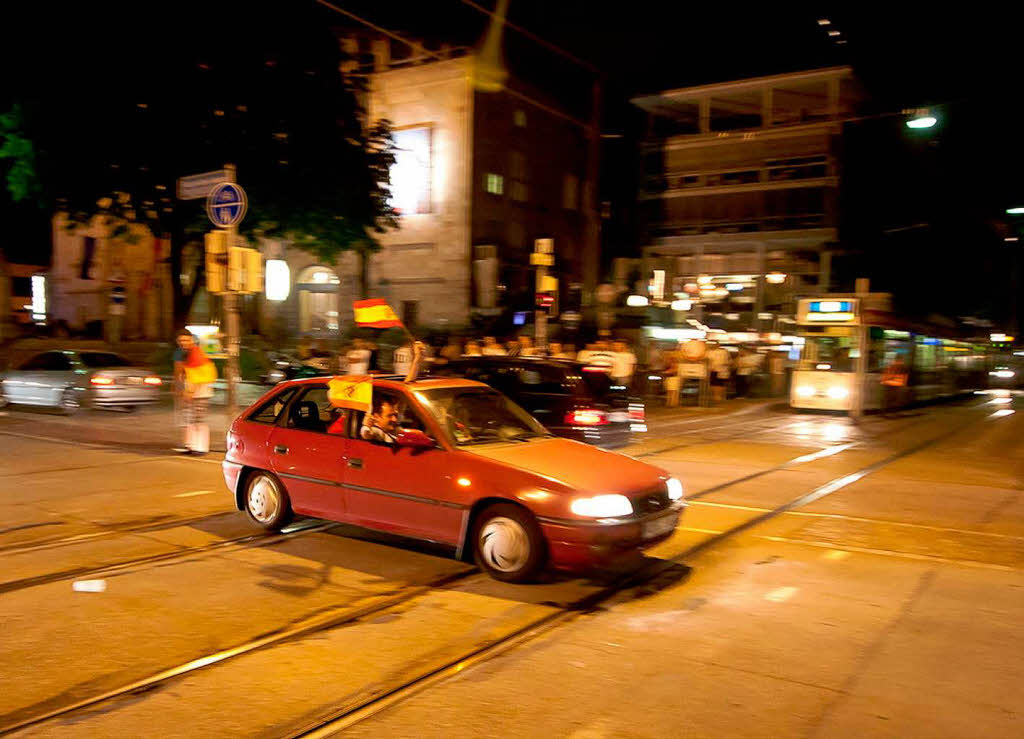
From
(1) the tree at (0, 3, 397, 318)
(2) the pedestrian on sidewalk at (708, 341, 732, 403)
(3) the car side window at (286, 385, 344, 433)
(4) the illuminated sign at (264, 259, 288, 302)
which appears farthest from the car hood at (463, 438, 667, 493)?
(4) the illuminated sign at (264, 259, 288, 302)

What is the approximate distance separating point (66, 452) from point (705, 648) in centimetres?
1070

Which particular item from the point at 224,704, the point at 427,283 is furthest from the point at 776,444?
the point at 427,283

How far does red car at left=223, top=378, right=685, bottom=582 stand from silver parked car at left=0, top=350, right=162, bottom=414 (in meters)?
11.1

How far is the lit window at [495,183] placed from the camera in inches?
1271

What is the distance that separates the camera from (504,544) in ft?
20.2

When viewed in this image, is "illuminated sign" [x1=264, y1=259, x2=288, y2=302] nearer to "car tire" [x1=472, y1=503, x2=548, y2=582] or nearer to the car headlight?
"car tire" [x1=472, y1=503, x2=548, y2=582]

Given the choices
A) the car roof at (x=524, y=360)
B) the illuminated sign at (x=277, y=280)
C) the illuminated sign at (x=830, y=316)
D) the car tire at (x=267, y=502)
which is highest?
the illuminated sign at (x=277, y=280)

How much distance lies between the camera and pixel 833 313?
2162 cm

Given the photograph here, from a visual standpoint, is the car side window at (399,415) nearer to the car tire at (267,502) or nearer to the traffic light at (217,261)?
the car tire at (267,502)

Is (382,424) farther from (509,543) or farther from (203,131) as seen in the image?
(203,131)

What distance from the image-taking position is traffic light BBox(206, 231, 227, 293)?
11312 millimetres

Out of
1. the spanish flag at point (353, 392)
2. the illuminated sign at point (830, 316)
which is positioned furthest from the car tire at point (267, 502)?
the illuminated sign at point (830, 316)

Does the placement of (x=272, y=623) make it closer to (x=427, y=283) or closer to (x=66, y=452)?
(x=66, y=452)

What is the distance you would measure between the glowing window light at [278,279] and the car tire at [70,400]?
18.5 m
